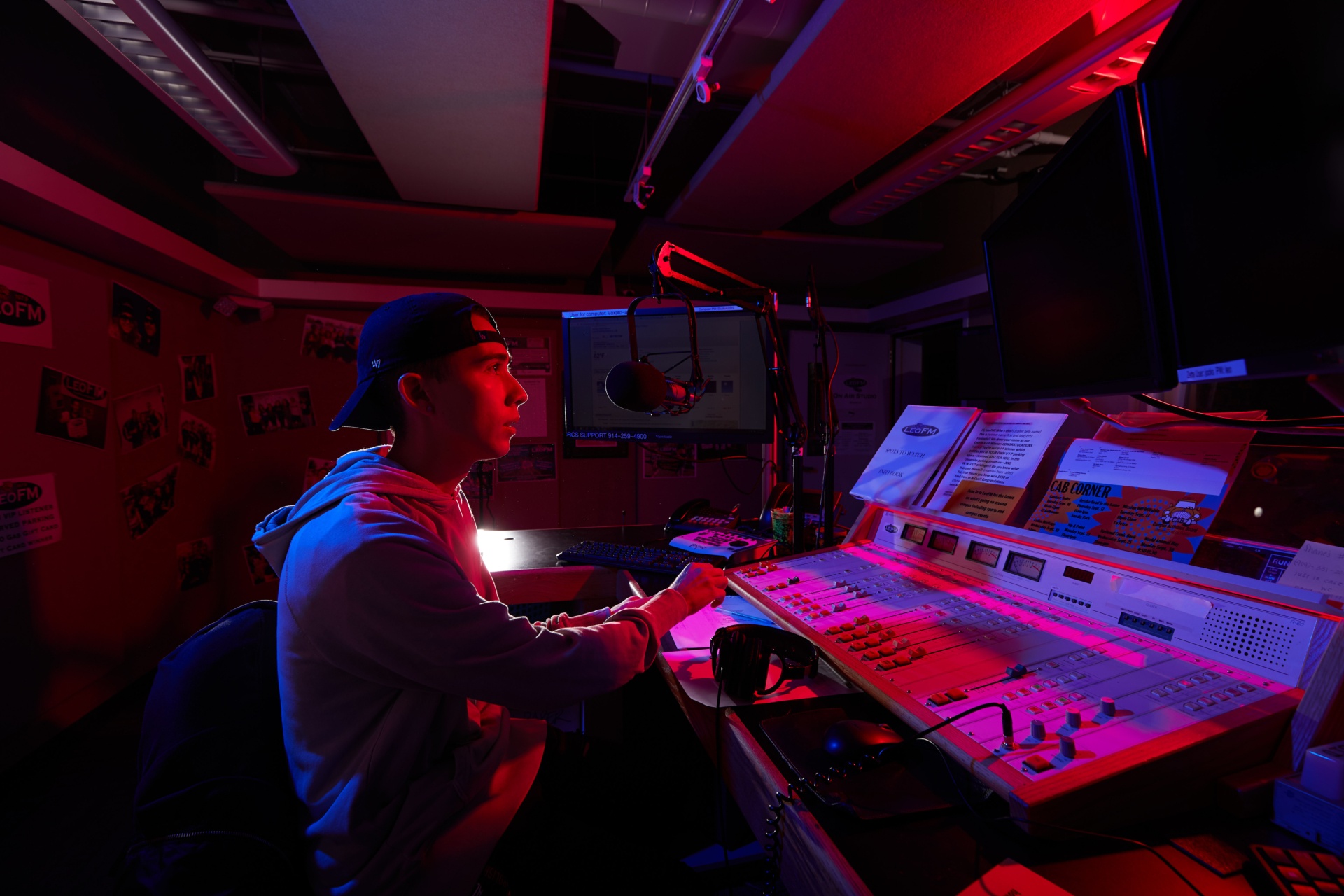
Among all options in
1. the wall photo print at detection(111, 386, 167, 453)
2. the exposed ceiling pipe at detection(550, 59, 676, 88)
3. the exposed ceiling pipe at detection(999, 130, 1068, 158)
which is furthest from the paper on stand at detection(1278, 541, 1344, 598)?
the wall photo print at detection(111, 386, 167, 453)

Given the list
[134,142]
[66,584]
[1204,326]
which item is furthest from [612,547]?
[134,142]

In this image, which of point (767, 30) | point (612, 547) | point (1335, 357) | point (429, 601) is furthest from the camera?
point (767, 30)

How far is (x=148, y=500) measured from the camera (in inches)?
101

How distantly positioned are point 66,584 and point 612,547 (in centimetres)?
214

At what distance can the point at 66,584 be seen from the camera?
2.16 m

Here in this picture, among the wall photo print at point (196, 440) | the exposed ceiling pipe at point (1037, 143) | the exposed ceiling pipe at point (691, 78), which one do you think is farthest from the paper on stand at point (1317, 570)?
the wall photo print at point (196, 440)

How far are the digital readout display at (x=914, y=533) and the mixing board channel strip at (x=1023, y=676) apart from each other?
0.11 metres

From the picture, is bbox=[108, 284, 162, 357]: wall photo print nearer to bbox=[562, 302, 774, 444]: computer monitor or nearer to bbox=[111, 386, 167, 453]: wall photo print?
bbox=[111, 386, 167, 453]: wall photo print

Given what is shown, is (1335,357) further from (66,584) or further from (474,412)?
(66,584)

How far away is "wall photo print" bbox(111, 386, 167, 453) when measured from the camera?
2381 millimetres

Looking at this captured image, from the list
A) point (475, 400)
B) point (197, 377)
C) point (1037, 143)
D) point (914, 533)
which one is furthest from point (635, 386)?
point (1037, 143)

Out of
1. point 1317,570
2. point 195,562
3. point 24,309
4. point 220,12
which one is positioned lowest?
point 195,562

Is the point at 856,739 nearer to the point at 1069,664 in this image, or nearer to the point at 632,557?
the point at 1069,664

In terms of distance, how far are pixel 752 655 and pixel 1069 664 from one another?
42 centimetres
